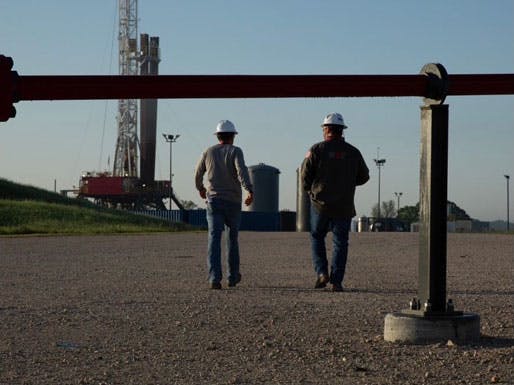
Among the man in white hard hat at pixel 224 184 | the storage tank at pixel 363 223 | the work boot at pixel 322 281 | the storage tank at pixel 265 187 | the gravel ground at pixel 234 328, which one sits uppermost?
the storage tank at pixel 265 187

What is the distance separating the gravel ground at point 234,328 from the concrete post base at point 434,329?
88mm

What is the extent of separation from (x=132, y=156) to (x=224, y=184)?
3467 inches

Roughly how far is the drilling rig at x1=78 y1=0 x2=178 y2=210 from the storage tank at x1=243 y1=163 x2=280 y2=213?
20.6 metres

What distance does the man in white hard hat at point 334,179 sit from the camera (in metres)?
10.4

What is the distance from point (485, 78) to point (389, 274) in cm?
656

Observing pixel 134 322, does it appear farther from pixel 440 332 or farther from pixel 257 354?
pixel 440 332

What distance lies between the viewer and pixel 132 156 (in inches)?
3875

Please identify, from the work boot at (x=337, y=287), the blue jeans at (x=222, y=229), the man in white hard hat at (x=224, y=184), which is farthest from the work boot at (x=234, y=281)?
the work boot at (x=337, y=287)

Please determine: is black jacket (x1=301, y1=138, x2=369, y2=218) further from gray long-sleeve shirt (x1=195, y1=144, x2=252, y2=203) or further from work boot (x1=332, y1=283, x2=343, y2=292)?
gray long-sleeve shirt (x1=195, y1=144, x2=252, y2=203)

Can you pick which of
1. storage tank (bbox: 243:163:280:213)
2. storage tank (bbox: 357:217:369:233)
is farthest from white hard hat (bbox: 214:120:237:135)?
storage tank (bbox: 357:217:369:233)

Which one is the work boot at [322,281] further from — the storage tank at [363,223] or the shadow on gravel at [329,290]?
the storage tank at [363,223]

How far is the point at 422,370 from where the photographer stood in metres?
5.48

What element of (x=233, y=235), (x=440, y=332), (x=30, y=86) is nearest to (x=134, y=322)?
(x=440, y=332)

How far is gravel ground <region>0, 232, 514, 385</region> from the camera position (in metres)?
5.49
